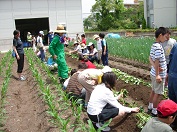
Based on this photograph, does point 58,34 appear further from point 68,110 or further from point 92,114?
point 92,114

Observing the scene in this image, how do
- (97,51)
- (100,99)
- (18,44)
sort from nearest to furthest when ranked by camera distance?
(100,99) → (18,44) → (97,51)

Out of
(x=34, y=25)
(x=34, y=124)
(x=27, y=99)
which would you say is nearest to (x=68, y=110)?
(x=34, y=124)

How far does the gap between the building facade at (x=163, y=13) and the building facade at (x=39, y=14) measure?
30.7 feet

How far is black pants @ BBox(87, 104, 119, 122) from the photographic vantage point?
3354mm

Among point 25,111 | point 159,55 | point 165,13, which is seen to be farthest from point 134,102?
point 165,13

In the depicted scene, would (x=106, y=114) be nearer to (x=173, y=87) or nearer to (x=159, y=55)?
(x=173, y=87)

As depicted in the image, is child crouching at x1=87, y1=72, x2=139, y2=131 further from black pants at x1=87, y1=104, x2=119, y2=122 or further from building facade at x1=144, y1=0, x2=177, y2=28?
building facade at x1=144, y1=0, x2=177, y2=28

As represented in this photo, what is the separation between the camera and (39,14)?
23.0 meters

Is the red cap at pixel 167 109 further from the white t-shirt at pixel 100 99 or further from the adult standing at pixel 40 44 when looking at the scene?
the adult standing at pixel 40 44

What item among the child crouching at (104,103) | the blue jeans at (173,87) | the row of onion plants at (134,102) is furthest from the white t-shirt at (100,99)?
the blue jeans at (173,87)

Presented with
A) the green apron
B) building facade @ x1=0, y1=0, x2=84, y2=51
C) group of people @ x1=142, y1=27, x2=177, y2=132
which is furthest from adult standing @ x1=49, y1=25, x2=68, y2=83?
building facade @ x1=0, y1=0, x2=84, y2=51

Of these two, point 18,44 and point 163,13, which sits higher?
point 163,13

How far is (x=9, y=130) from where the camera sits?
3918mm

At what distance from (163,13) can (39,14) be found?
13952 millimetres
